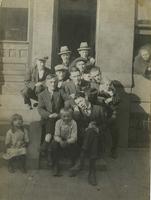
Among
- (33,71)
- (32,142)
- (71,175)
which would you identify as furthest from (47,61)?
(71,175)

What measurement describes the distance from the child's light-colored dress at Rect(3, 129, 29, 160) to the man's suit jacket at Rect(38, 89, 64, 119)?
3.8 inches

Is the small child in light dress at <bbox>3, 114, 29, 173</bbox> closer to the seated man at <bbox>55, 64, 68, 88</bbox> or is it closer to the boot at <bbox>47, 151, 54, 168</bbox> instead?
the boot at <bbox>47, 151, 54, 168</bbox>

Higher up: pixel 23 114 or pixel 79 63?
pixel 79 63

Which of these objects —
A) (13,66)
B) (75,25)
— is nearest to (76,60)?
(75,25)

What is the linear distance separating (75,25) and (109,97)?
29 centimetres

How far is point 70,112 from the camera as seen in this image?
5.16 ft

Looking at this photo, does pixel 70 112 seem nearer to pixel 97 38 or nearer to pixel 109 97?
pixel 109 97

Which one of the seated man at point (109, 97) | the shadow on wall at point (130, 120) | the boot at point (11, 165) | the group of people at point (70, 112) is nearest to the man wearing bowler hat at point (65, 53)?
the group of people at point (70, 112)

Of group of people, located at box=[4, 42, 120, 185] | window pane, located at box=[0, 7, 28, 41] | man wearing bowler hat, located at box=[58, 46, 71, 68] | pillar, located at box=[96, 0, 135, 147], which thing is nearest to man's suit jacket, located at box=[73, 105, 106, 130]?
group of people, located at box=[4, 42, 120, 185]

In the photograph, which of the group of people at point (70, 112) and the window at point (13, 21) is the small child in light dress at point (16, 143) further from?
the window at point (13, 21)

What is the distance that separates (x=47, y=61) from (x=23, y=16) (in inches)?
7.6

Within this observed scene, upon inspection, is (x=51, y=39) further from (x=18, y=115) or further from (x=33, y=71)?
(x=18, y=115)

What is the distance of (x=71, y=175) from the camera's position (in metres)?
1.56

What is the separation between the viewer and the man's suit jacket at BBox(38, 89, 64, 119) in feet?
5.17
